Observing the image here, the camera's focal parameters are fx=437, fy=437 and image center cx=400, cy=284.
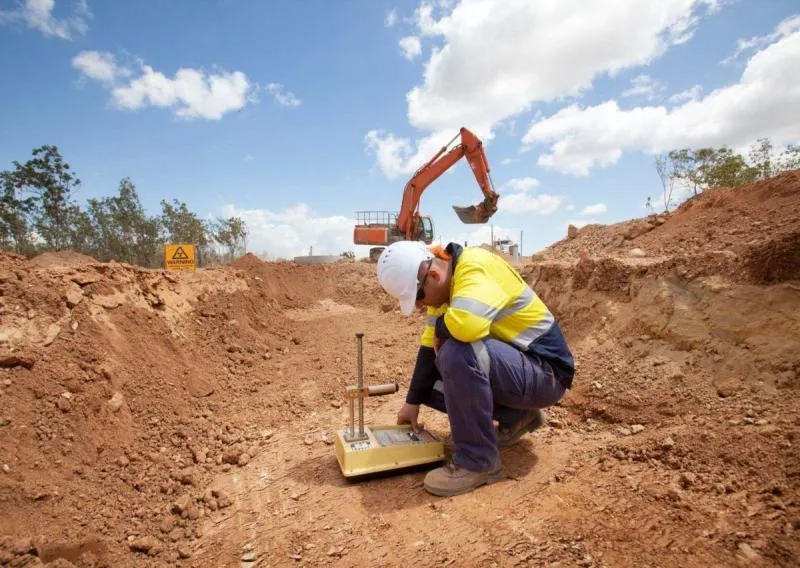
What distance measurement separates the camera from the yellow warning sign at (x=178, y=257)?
315 inches

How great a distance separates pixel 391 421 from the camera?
3490mm

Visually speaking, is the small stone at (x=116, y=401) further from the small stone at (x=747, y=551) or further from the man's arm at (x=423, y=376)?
the small stone at (x=747, y=551)

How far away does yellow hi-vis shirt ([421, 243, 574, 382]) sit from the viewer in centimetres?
218

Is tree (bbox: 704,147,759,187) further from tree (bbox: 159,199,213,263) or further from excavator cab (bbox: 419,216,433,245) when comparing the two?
tree (bbox: 159,199,213,263)

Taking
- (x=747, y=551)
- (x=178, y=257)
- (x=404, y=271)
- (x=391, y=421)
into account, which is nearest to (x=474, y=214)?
(x=178, y=257)

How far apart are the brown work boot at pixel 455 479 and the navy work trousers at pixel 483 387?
0.04 metres

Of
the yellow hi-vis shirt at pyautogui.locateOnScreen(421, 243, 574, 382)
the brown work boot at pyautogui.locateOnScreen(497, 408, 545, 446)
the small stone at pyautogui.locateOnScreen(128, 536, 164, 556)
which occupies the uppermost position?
the yellow hi-vis shirt at pyautogui.locateOnScreen(421, 243, 574, 382)

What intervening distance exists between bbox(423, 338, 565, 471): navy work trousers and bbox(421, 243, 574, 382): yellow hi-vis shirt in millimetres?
68

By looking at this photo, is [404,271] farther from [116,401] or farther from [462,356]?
[116,401]

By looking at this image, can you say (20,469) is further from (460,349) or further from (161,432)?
(460,349)

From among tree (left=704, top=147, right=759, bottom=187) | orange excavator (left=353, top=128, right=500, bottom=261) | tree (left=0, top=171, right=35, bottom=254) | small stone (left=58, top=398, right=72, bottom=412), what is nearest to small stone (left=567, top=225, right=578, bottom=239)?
orange excavator (left=353, top=128, right=500, bottom=261)

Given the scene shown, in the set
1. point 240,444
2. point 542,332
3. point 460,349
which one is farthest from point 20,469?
point 542,332

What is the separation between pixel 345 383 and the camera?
4.45m

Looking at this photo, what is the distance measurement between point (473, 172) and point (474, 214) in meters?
0.99
